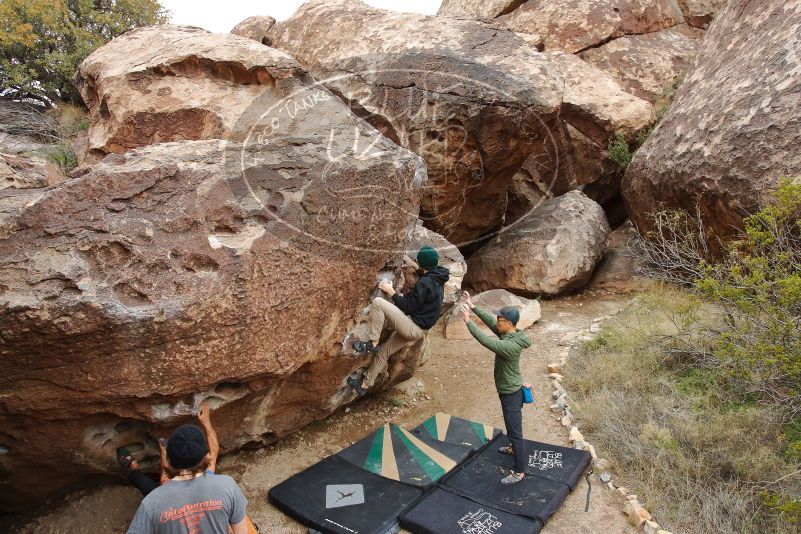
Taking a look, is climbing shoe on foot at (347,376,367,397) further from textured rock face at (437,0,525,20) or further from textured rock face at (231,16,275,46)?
textured rock face at (437,0,525,20)

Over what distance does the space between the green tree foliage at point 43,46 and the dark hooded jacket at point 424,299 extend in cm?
707

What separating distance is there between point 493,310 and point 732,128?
3013 millimetres

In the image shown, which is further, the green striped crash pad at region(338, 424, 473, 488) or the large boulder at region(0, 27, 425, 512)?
the green striped crash pad at region(338, 424, 473, 488)

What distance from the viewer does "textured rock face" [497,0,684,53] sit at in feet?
31.6

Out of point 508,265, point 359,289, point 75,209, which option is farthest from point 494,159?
point 75,209

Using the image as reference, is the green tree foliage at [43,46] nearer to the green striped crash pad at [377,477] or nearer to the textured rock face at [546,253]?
the textured rock face at [546,253]

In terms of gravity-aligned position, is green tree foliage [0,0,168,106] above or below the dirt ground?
above

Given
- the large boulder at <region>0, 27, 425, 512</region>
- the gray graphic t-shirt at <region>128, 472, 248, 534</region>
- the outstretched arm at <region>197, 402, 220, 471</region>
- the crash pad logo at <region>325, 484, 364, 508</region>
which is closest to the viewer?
the gray graphic t-shirt at <region>128, 472, 248, 534</region>

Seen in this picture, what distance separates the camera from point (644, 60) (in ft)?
31.3

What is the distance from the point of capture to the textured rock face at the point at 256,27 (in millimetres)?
8289

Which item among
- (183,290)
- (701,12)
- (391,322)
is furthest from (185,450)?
(701,12)

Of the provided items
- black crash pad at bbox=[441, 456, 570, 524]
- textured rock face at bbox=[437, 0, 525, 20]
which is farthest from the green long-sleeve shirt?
textured rock face at bbox=[437, 0, 525, 20]

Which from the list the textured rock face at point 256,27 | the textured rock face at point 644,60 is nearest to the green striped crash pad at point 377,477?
the textured rock face at point 256,27

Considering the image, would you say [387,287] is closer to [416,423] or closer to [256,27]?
[416,423]
